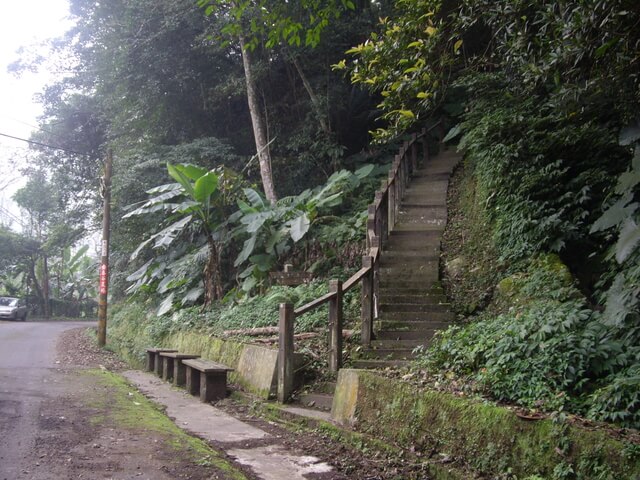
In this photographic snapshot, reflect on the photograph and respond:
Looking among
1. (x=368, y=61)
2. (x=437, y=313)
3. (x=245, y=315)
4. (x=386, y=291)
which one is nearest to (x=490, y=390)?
(x=437, y=313)

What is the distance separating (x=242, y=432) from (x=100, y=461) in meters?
2.09

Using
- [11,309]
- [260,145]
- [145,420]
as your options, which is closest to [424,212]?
[260,145]

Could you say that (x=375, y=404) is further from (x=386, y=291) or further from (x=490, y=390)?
(x=386, y=291)

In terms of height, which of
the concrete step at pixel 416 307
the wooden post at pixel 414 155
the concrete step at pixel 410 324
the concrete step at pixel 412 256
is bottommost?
the concrete step at pixel 410 324

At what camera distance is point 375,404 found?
554 centimetres

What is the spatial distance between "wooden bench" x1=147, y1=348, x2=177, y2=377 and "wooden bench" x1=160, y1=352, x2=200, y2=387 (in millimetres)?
376

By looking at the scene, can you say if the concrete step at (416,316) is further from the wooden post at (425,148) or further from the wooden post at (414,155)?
the wooden post at (425,148)

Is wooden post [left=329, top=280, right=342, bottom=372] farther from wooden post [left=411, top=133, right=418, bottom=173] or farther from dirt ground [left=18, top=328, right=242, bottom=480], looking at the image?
wooden post [left=411, top=133, right=418, bottom=173]

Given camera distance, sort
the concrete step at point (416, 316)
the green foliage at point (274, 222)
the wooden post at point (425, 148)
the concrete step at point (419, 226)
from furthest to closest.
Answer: the wooden post at point (425, 148), the green foliage at point (274, 222), the concrete step at point (419, 226), the concrete step at point (416, 316)

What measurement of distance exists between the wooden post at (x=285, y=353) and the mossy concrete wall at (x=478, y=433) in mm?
1300

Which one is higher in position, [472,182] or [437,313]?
[472,182]

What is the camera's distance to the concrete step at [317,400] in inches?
268

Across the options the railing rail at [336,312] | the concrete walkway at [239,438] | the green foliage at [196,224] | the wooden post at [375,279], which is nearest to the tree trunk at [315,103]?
the green foliage at [196,224]

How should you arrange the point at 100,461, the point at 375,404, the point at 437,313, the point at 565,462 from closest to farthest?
the point at 565,462 < the point at 100,461 < the point at 375,404 < the point at 437,313
